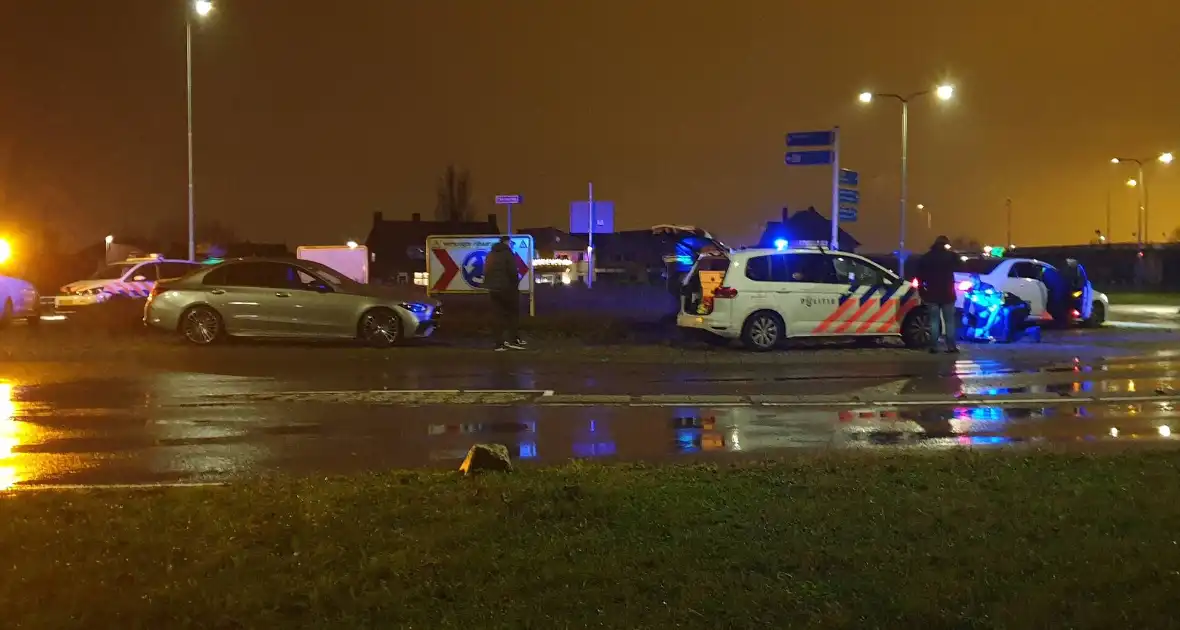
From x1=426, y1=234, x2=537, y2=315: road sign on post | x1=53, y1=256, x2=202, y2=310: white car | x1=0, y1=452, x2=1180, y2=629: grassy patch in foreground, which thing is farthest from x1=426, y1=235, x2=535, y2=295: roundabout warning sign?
x1=0, y1=452, x2=1180, y2=629: grassy patch in foreground

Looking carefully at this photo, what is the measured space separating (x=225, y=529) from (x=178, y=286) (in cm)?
1201

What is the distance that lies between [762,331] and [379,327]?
6.59 meters

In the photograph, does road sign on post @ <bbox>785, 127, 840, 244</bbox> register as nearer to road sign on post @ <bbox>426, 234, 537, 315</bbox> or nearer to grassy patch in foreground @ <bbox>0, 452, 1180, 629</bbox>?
road sign on post @ <bbox>426, 234, 537, 315</bbox>

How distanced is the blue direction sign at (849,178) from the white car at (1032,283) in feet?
11.0

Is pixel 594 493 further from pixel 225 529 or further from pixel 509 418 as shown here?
pixel 509 418

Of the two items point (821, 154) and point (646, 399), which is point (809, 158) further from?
point (646, 399)

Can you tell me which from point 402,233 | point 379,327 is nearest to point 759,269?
point 379,327

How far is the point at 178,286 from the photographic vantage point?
1580 cm

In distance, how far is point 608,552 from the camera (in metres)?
4.65

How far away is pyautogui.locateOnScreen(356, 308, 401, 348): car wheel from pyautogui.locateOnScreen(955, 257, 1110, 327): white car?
12067 mm

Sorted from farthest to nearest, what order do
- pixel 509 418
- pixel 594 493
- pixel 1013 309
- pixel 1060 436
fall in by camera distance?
pixel 1013 309 < pixel 509 418 < pixel 1060 436 < pixel 594 493

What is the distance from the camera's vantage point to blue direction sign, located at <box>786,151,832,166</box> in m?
22.2

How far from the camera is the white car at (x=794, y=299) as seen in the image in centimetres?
1552

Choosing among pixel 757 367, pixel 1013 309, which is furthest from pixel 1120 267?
pixel 757 367
